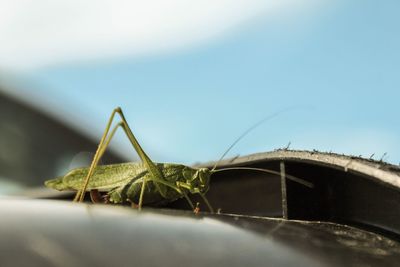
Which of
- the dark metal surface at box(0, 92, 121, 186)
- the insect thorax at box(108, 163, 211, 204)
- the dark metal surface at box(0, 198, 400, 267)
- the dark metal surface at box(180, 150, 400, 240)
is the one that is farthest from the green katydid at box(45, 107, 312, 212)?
the dark metal surface at box(0, 92, 121, 186)

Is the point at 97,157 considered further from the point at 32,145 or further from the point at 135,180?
the point at 32,145

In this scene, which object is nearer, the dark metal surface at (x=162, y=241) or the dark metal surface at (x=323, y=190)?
the dark metal surface at (x=162, y=241)

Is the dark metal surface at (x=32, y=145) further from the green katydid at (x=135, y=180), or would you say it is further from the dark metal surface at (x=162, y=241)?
the dark metal surface at (x=162, y=241)

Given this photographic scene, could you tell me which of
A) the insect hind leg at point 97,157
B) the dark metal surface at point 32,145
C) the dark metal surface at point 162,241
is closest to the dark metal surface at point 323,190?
the dark metal surface at point 162,241

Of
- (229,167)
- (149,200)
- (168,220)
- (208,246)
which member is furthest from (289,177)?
(149,200)

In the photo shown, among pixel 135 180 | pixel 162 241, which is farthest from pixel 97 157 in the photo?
pixel 162 241

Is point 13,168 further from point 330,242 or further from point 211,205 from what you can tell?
point 330,242
